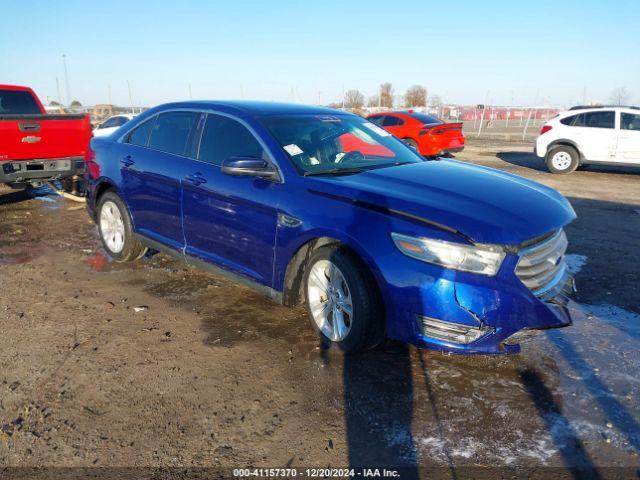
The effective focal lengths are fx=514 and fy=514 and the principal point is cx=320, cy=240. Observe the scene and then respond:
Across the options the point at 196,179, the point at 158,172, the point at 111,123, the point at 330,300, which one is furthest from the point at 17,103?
the point at 330,300

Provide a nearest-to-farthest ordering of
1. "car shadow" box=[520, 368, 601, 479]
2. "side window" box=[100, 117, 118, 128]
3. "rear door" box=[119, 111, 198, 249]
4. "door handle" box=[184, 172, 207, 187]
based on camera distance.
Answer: "car shadow" box=[520, 368, 601, 479] < "door handle" box=[184, 172, 207, 187] < "rear door" box=[119, 111, 198, 249] < "side window" box=[100, 117, 118, 128]

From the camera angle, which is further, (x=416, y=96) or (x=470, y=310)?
(x=416, y=96)

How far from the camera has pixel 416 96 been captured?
66.3m

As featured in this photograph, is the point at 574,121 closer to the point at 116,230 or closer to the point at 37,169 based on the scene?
the point at 116,230

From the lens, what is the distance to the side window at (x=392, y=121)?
14875 millimetres

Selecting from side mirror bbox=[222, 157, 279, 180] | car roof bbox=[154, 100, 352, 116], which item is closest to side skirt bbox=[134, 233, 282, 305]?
side mirror bbox=[222, 157, 279, 180]

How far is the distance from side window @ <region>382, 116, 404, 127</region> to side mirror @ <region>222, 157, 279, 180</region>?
11719 millimetres

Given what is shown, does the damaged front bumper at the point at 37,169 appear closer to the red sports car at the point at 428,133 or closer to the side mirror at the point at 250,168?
Answer: the side mirror at the point at 250,168

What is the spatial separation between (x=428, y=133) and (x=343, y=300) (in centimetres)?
1157

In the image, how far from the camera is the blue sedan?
2.97 meters

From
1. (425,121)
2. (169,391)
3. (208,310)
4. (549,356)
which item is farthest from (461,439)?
(425,121)

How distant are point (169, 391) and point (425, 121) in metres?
12.8

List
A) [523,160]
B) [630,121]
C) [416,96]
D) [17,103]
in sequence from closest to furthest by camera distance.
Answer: [17,103]
[630,121]
[523,160]
[416,96]

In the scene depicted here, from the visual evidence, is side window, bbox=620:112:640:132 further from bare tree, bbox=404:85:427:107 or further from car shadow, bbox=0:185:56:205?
bare tree, bbox=404:85:427:107
